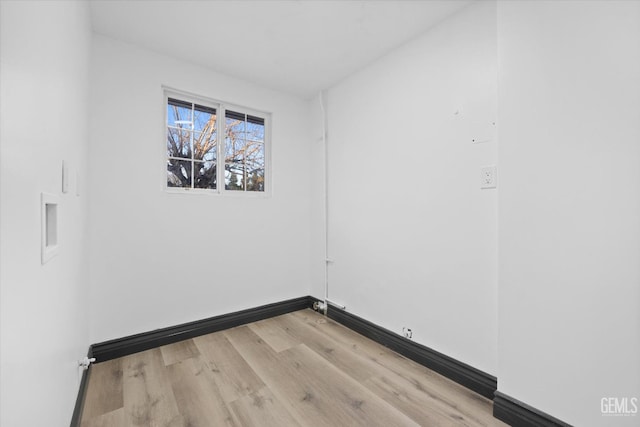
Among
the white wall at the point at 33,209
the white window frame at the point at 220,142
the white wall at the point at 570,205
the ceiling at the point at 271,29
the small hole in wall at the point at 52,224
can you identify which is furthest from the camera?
the white window frame at the point at 220,142

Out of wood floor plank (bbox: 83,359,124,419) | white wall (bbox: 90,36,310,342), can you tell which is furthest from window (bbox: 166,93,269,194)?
wood floor plank (bbox: 83,359,124,419)

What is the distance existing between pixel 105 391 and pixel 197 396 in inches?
23.9

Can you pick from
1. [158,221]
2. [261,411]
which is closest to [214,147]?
[158,221]

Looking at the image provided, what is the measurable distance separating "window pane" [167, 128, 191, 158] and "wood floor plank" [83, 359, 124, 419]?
1745 millimetres

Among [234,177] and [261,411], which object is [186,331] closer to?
[261,411]

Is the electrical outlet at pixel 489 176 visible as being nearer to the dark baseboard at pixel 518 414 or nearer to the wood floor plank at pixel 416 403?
the dark baseboard at pixel 518 414

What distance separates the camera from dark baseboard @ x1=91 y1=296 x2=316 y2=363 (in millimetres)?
2105

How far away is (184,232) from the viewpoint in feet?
8.16

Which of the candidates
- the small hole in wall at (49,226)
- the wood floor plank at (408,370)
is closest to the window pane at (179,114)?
the small hole in wall at (49,226)

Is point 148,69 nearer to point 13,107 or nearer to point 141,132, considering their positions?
point 141,132

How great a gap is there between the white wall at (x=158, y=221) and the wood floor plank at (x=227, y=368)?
12.6 inches

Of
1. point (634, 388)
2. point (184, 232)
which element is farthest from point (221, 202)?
point (634, 388)

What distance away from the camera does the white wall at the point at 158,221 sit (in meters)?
2.12

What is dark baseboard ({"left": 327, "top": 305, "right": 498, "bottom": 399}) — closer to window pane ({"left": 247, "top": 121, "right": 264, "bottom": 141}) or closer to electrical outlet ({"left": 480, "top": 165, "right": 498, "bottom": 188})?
electrical outlet ({"left": 480, "top": 165, "right": 498, "bottom": 188})
